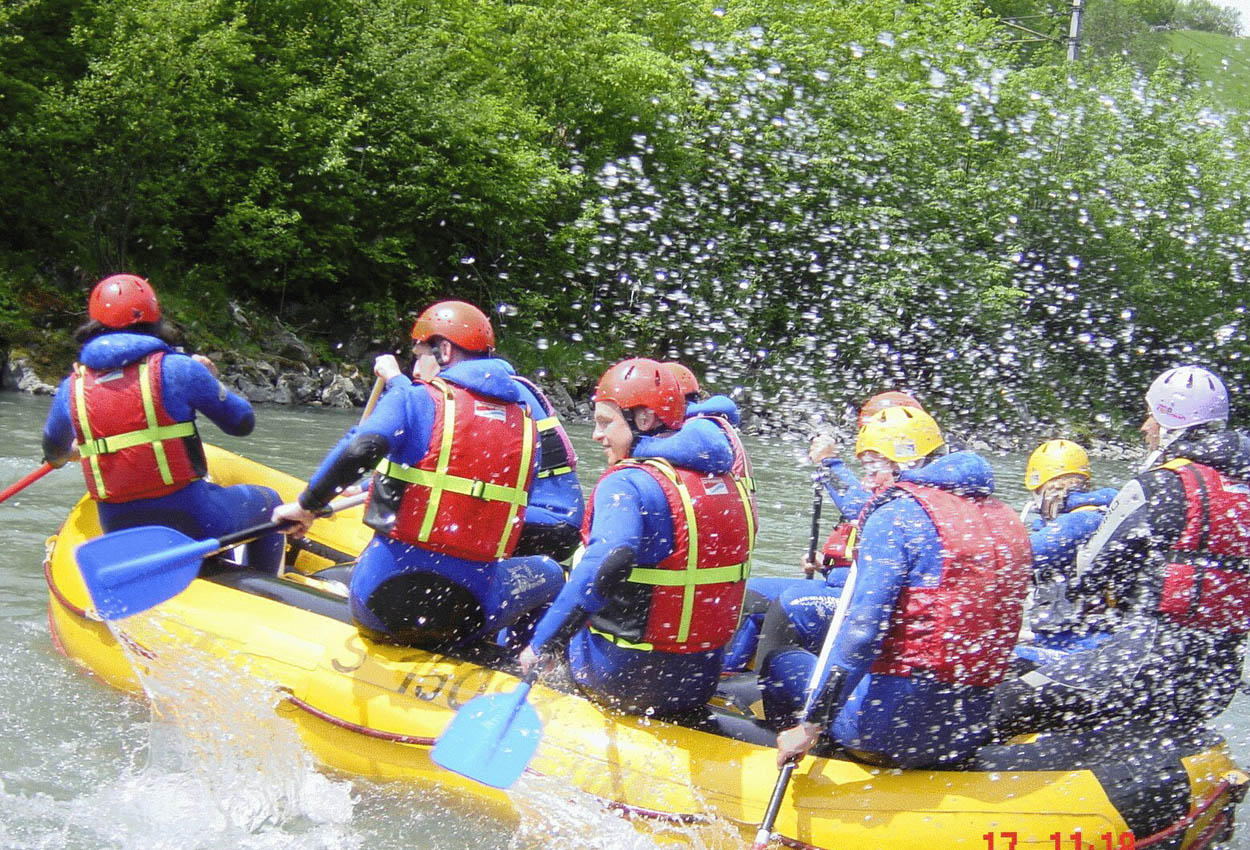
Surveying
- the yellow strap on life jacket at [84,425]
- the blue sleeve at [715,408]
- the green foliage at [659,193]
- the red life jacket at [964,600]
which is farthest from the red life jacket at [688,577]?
the green foliage at [659,193]

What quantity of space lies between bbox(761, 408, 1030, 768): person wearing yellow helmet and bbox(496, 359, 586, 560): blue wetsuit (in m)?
2.09

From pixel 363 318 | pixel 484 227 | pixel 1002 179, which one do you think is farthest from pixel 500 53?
pixel 1002 179

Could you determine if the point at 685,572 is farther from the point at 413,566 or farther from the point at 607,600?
the point at 413,566

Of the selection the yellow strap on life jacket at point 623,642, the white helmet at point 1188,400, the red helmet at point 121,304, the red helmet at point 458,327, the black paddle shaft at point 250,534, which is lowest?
the black paddle shaft at point 250,534

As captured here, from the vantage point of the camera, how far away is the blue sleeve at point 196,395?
200 inches

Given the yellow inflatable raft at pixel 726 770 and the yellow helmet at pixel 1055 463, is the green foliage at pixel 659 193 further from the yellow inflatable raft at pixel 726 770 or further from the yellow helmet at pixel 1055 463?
the yellow helmet at pixel 1055 463

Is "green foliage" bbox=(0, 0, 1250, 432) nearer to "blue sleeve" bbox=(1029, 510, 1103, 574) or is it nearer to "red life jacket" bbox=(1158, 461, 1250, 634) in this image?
"blue sleeve" bbox=(1029, 510, 1103, 574)

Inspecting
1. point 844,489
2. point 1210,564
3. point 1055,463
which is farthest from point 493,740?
point 1055,463

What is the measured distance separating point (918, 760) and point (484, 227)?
2009 cm

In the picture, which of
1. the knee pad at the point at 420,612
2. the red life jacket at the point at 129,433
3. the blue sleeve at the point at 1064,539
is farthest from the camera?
the red life jacket at the point at 129,433

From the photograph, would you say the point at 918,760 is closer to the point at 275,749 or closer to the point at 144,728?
the point at 275,749

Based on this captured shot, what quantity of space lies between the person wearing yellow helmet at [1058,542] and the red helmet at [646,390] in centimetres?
169

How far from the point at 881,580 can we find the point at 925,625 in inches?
7.7

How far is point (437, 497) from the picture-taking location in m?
4.14
